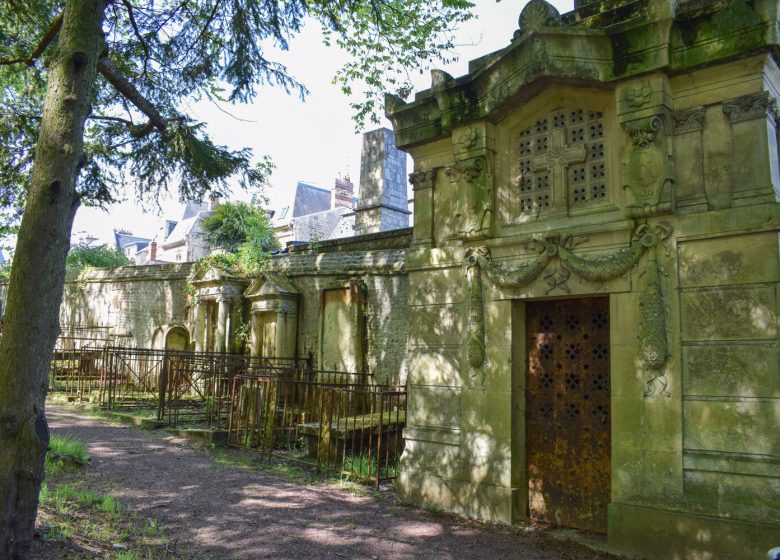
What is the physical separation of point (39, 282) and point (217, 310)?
10185 mm

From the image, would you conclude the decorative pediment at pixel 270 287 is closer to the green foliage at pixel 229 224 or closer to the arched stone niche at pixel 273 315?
the arched stone niche at pixel 273 315

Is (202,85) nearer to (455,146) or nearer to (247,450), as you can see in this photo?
(455,146)

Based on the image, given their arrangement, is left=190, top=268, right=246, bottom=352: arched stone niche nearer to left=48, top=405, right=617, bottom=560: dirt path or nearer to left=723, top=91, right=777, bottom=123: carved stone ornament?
left=48, top=405, right=617, bottom=560: dirt path

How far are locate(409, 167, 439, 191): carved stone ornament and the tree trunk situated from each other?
141 inches

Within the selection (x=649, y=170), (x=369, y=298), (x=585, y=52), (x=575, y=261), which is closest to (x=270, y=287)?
(x=369, y=298)

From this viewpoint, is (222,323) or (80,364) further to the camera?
(222,323)

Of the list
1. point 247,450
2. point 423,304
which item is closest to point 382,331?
point 247,450

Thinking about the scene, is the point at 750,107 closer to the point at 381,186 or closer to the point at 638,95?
the point at 638,95

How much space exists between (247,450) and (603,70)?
7.02 m

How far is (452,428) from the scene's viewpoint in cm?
620

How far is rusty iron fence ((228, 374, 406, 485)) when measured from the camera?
7.39 m

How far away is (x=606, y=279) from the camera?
5203 millimetres

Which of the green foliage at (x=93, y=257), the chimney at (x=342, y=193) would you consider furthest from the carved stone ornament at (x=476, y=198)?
the chimney at (x=342, y=193)

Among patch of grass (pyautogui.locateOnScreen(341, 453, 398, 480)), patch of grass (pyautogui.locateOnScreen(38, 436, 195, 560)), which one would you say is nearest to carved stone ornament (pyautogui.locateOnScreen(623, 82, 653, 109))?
patch of grass (pyautogui.locateOnScreen(341, 453, 398, 480))
